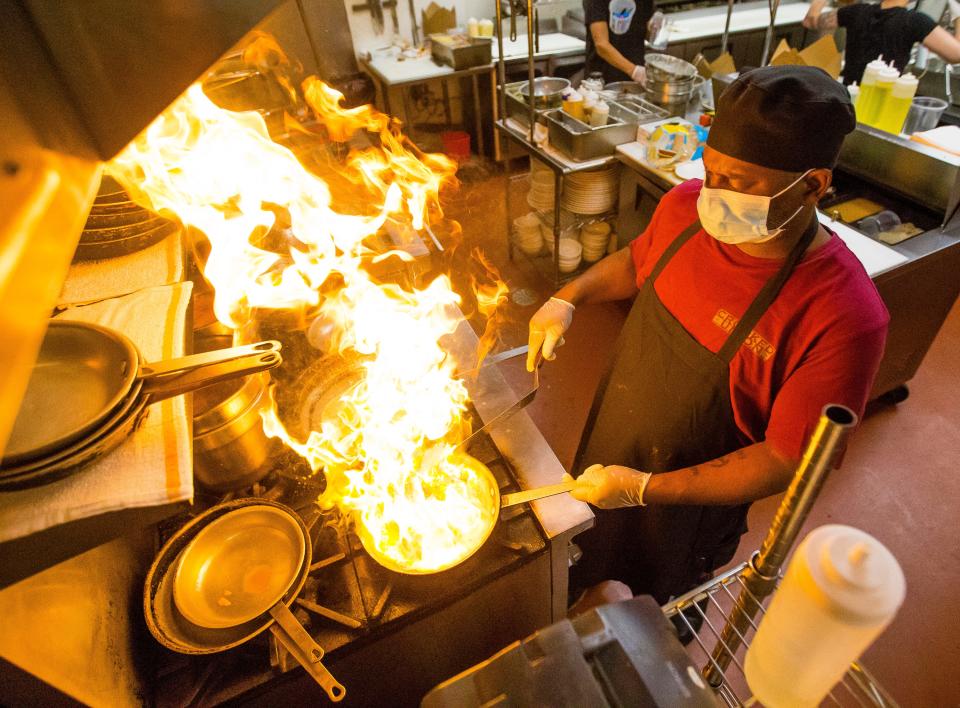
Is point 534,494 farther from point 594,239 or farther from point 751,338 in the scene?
point 594,239

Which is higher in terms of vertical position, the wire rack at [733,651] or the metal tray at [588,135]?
→ the wire rack at [733,651]

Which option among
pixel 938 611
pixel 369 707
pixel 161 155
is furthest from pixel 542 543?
pixel 938 611

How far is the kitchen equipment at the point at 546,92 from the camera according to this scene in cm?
484

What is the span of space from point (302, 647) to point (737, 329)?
166 cm

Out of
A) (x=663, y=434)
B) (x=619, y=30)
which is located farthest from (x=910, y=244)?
(x=619, y=30)

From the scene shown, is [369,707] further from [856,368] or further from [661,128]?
[661,128]

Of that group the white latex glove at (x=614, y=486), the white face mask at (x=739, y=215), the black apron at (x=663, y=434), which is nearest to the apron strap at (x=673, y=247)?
the black apron at (x=663, y=434)

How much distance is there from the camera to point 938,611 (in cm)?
285

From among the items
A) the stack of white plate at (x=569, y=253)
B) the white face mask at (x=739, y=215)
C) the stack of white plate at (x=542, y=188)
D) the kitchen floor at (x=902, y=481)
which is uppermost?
the white face mask at (x=739, y=215)

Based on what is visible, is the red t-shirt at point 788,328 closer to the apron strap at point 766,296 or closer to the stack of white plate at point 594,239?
the apron strap at point 766,296

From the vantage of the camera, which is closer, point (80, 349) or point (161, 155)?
point (80, 349)

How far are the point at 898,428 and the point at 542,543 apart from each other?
3.61m

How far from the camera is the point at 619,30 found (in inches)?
238

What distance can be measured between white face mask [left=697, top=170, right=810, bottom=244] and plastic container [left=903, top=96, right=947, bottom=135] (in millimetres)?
2626
